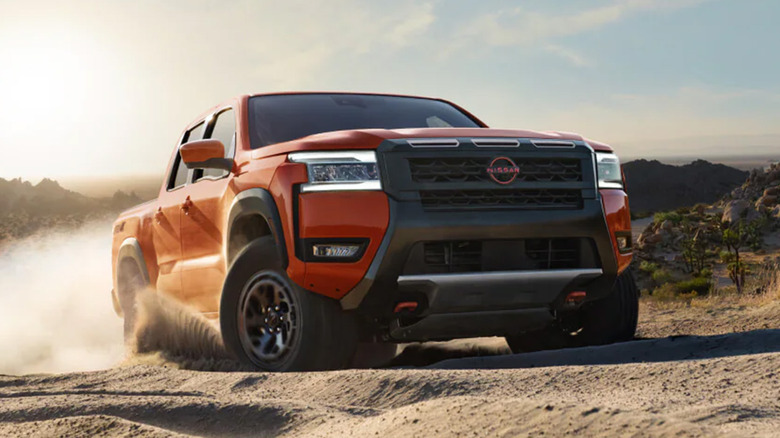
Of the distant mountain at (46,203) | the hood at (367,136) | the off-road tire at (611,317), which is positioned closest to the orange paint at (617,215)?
the off-road tire at (611,317)

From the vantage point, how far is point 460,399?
389 cm

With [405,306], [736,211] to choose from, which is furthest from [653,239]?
[405,306]

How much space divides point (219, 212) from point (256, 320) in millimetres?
947

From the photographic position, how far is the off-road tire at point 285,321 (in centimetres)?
556

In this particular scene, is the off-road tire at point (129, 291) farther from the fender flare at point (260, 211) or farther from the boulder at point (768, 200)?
the boulder at point (768, 200)

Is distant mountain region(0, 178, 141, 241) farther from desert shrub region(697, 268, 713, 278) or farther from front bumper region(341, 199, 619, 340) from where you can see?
front bumper region(341, 199, 619, 340)

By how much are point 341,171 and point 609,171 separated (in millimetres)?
1835

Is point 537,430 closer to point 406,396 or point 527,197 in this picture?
point 406,396

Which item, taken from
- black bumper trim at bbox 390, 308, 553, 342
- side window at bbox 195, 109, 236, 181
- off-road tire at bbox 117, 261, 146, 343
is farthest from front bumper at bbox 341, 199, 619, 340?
off-road tire at bbox 117, 261, 146, 343

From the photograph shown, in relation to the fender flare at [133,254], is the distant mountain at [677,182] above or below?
below

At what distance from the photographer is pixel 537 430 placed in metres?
3.32

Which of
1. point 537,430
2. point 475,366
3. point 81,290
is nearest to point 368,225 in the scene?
point 475,366

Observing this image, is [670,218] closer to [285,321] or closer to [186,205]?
[186,205]

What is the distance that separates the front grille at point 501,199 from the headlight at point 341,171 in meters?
0.34
